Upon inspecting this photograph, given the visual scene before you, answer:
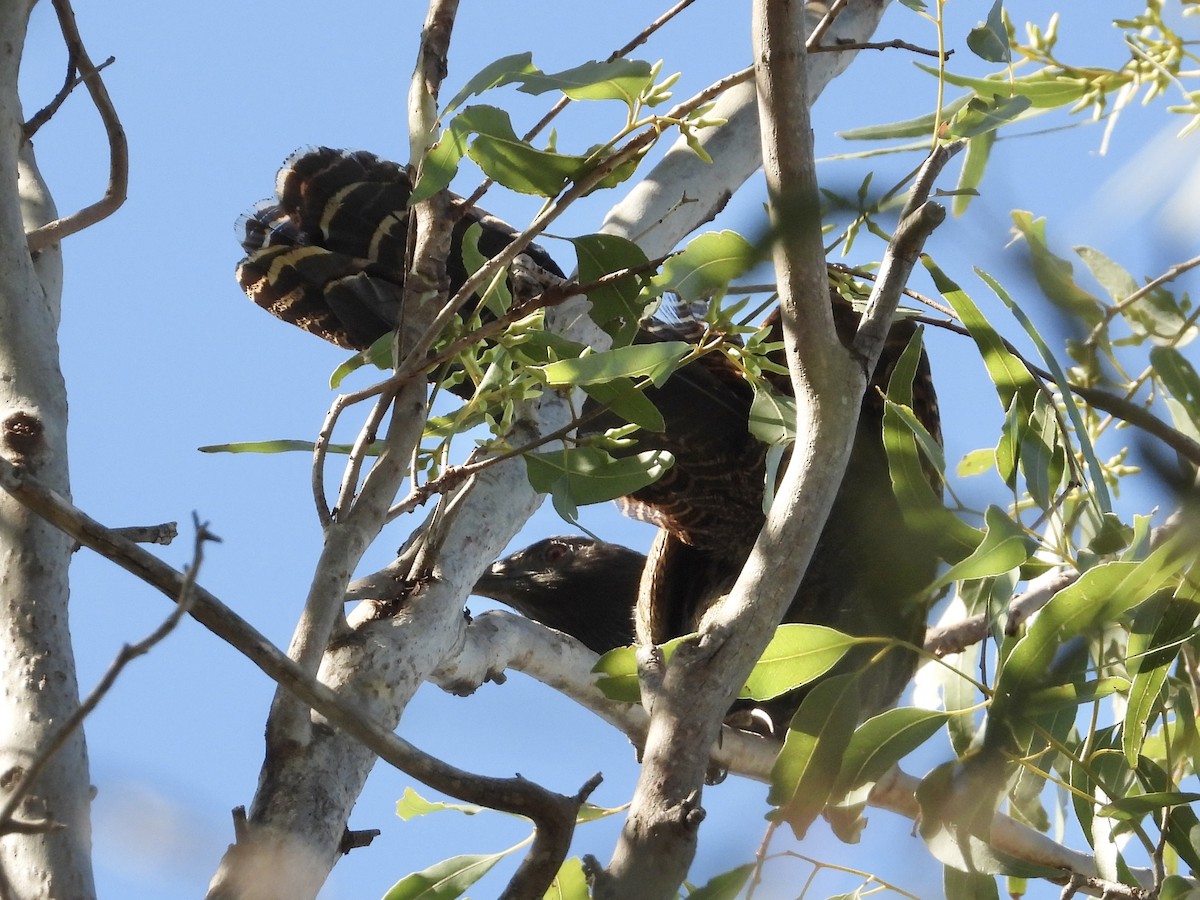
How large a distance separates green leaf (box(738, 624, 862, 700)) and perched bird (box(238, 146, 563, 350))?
590 mm

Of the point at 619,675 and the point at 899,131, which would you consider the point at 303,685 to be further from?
the point at 899,131

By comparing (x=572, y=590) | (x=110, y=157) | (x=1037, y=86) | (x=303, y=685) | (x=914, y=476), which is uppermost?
(x=572, y=590)

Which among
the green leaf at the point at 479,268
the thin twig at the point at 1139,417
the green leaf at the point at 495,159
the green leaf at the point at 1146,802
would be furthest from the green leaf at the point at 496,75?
the green leaf at the point at 1146,802

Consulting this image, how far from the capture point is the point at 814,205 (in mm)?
448

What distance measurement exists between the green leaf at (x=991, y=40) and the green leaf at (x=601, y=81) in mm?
261

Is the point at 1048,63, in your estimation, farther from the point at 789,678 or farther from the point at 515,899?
the point at 515,899

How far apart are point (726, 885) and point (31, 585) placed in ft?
1.70

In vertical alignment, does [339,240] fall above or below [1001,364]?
above

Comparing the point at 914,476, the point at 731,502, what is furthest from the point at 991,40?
the point at 731,502

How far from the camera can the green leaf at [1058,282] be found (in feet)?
1.37

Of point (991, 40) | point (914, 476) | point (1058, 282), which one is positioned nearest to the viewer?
point (1058, 282)

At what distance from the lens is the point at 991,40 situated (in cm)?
95

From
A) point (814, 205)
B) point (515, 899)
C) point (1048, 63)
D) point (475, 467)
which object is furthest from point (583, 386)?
point (1048, 63)

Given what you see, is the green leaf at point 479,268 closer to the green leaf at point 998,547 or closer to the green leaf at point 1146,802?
the green leaf at point 998,547
